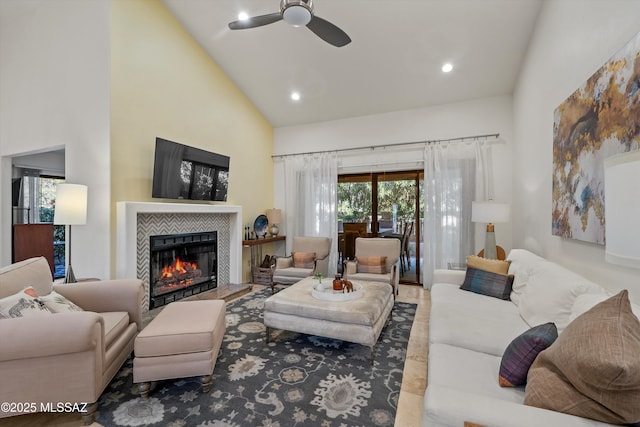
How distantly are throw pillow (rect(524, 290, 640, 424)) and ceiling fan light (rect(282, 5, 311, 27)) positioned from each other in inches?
98.4

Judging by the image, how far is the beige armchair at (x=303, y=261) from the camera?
14.0 feet

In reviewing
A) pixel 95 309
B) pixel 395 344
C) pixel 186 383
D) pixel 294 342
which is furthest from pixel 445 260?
pixel 95 309

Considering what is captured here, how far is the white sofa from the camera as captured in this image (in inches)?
38.3

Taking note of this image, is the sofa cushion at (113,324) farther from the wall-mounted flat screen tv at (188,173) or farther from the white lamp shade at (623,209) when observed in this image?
the white lamp shade at (623,209)

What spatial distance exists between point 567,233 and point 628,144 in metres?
0.92

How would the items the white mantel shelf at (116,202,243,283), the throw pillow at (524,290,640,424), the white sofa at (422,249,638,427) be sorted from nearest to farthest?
the throw pillow at (524,290,640,424) < the white sofa at (422,249,638,427) < the white mantel shelf at (116,202,243,283)

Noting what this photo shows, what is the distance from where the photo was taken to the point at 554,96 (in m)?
2.54

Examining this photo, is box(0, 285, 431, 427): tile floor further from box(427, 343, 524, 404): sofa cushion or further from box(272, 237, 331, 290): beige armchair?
box(272, 237, 331, 290): beige armchair

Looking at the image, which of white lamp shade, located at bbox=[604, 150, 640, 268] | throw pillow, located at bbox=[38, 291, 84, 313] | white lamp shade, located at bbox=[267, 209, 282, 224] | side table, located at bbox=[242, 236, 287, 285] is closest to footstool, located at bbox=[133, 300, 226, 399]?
throw pillow, located at bbox=[38, 291, 84, 313]

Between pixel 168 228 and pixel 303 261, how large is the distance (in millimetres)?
1991

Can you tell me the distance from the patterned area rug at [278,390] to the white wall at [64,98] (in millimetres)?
1654

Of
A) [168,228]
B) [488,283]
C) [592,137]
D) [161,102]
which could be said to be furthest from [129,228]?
[592,137]

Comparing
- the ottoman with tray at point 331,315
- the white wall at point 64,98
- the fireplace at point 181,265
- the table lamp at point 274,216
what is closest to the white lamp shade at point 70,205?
the white wall at point 64,98

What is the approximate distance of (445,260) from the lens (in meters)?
4.43
